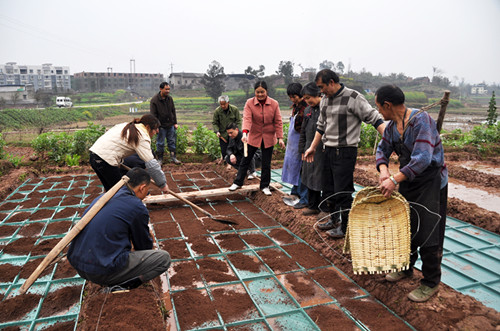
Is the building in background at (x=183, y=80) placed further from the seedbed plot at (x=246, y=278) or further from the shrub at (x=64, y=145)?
the seedbed plot at (x=246, y=278)

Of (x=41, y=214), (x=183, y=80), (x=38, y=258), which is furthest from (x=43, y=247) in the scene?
(x=183, y=80)

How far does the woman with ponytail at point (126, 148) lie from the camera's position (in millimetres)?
3336

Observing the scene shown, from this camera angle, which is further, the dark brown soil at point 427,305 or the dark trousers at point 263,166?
the dark trousers at point 263,166

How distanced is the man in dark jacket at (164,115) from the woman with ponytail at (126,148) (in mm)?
3188

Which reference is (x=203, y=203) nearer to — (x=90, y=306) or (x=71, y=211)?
(x=71, y=211)

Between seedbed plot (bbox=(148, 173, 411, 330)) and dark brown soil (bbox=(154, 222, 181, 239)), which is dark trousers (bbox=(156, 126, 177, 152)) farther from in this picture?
dark brown soil (bbox=(154, 222, 181, 239))

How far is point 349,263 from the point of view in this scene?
10.2 feet

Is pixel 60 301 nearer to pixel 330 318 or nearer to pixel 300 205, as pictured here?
pixel 330 318

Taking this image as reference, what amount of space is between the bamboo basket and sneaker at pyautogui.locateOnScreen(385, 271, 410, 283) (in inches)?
9.8

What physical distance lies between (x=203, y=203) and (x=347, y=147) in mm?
2456

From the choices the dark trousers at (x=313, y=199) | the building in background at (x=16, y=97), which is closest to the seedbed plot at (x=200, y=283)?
the dark trousers at (x=313, y=199)

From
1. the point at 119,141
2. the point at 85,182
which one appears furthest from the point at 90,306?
the point at 85,182

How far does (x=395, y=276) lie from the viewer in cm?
273

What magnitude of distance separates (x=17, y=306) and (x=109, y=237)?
1109 millimetres
